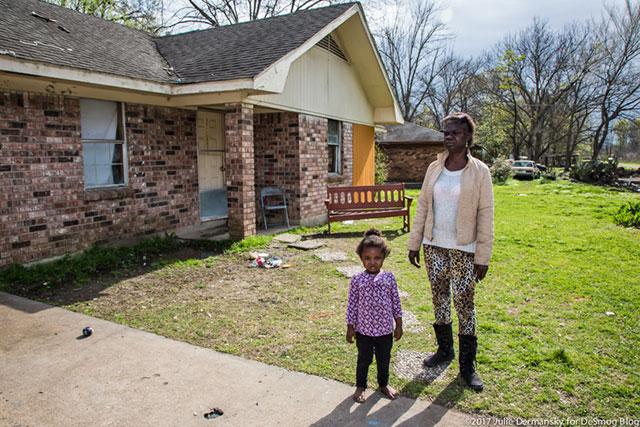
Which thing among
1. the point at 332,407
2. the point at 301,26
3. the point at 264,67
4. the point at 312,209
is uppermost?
the point at 301,26

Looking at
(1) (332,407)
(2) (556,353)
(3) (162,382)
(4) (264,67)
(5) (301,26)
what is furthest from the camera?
(5) (301,26)

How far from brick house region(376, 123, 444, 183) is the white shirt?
2224 centimetres

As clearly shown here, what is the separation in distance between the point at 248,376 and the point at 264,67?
17.6 ft

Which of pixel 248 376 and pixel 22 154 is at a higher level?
pixel 22 154

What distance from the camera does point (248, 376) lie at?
3.39 metres

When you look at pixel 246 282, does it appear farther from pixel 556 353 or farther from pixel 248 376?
pixel 556 353

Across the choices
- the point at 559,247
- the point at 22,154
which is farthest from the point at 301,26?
the point at 559,247

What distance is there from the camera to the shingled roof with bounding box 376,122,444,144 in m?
25.2

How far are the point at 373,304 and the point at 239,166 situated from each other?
5.31 metres

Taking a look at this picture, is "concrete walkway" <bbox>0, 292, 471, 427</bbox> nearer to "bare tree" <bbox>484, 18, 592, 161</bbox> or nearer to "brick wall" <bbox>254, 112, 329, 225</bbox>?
"brick wall" <bbox>254, 112, 329, 225</bbox>

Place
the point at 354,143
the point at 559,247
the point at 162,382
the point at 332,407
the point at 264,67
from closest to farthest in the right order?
the point at 332,407 < the point at 162,382 < the point at 264,67 < the point at 559,247 < the point at 354,143

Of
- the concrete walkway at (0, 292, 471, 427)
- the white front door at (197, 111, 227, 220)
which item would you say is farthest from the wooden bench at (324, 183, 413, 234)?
the concrete walkway at (0, 292, 471, 427)

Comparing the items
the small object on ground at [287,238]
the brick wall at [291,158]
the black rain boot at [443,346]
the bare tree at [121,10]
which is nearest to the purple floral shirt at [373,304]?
the black rain boot at [443,346]

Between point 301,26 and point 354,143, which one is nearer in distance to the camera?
point 301,26
